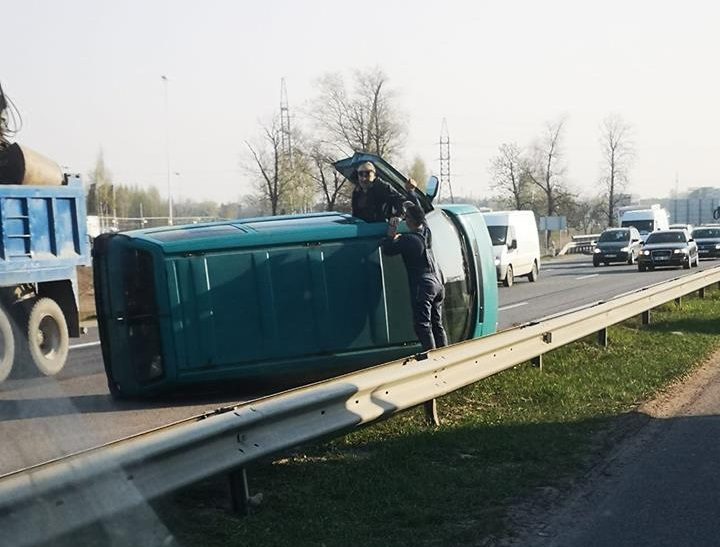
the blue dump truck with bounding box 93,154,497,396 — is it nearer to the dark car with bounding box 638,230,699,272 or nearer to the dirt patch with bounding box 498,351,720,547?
the dirt patch with bounding box 498,351,720,547

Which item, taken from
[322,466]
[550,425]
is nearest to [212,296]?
[322,466]

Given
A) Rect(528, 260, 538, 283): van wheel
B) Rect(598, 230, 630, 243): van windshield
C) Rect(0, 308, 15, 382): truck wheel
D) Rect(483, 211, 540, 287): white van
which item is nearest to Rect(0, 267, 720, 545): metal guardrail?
Rect(0, 308, 15, 382): truck wheel

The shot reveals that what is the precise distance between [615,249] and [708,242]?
23.6 ft

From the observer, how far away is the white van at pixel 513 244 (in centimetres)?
2938

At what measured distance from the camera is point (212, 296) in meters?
8.62

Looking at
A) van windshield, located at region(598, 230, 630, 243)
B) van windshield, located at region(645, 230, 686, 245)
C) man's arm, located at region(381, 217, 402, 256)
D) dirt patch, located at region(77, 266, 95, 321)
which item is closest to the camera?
man's arm, located at region(381, 217, 402, 256)

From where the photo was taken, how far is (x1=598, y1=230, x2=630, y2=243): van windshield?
1702 inches

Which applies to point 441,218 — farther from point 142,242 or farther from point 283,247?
point 142,242

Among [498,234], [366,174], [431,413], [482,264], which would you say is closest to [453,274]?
[482,264]

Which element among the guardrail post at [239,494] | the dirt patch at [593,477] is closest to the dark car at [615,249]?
the dirt patch at [593,477]

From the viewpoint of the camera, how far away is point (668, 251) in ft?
123

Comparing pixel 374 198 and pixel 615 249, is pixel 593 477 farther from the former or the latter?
pixel 615 249

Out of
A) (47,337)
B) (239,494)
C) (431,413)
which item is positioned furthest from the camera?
(47,337)

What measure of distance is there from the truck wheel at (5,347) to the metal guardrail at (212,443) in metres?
5.50
